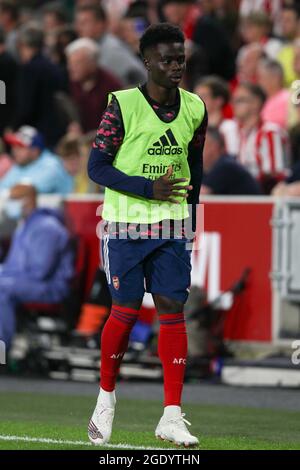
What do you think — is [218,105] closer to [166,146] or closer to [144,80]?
[144,80]

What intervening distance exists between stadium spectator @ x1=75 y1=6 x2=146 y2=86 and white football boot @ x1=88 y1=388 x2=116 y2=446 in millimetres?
9893

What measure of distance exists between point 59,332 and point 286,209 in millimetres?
2632

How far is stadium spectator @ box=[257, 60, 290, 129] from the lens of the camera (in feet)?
50.1

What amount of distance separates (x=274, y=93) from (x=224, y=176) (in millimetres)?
2087

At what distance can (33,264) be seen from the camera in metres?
14.1

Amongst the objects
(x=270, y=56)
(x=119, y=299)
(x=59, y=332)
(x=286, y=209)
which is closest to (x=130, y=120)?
(x=119, y=299)

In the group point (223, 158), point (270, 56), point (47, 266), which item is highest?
point (270, 56)

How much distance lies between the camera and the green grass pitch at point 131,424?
8.10 meters

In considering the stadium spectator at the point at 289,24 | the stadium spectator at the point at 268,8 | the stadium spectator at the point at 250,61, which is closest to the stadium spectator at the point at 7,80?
the stadium spectator at the point at 250,61

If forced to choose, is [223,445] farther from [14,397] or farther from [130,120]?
[14,397]

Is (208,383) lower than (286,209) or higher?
lower

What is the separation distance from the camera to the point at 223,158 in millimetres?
14047

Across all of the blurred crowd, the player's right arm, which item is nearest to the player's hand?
the player's right arm

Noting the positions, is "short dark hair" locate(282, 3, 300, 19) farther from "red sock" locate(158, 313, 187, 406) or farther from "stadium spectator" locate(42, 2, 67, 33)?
"red sock" locate(158, 313, 187, 406)
